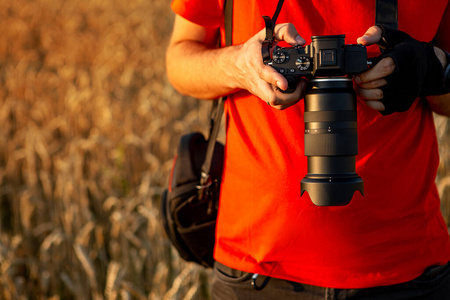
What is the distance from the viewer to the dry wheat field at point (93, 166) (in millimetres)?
2818

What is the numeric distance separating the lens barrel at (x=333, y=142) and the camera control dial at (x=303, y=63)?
0.13 feet

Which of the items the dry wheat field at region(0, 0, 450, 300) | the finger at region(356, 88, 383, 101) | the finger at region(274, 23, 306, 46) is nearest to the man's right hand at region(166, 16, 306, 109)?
the finger at region(274, 23, 306, 46)

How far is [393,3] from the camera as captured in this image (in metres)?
1.24

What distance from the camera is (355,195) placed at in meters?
1.29

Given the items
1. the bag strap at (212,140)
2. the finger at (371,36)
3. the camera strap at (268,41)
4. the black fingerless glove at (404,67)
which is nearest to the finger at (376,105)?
the black fingerless glove at (404,67)

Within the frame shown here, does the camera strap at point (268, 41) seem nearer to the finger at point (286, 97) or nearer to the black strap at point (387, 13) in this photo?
the finger at point (286, 97)

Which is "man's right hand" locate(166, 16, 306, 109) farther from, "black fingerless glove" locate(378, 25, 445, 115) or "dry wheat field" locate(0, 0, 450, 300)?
"dry wheat field" locate(0, 0, 450, 300)

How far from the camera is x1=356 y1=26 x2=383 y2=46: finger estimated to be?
1161mm

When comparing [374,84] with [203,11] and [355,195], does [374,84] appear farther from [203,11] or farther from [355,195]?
[203,11]

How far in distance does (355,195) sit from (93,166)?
2.80 meters

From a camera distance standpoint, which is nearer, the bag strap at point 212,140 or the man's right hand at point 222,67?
the man's right hand at point 222,67

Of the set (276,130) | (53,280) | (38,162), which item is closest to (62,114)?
(38,162)

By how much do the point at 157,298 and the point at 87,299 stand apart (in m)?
0.56

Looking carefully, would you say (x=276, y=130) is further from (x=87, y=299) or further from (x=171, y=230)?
(x=87, y=299)
